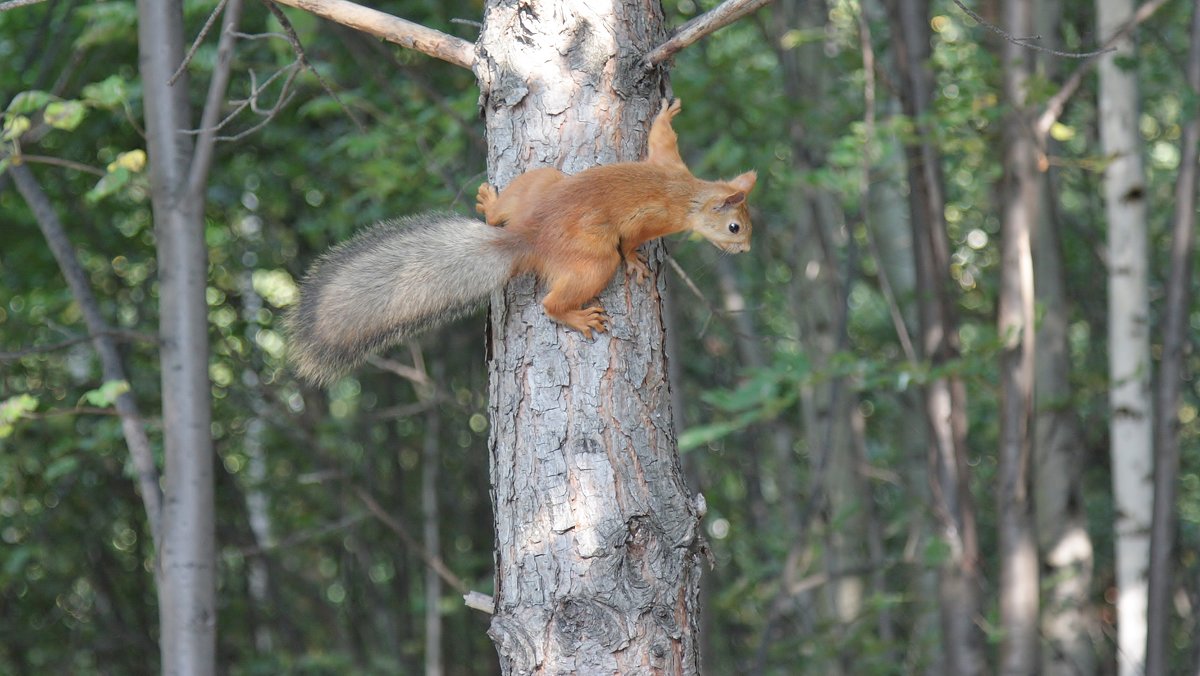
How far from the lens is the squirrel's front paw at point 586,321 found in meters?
2.16

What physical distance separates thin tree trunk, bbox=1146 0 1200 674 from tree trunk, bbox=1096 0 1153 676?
1.28ft

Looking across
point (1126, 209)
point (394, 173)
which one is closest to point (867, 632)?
point (1126, 209)

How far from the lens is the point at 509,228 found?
7.63 feet

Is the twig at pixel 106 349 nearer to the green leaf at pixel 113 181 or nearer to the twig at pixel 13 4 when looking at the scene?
the green leaf at pixel 113 181

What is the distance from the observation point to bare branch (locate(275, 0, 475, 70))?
2.44 metres

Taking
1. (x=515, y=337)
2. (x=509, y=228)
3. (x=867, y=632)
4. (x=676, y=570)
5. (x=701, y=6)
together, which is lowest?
(x=867, y=632)

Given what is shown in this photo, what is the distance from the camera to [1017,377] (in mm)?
4574

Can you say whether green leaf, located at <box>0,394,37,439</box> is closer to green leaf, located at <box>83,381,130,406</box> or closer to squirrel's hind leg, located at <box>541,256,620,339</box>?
green leaf, located at <box>83,381,130,406</box>

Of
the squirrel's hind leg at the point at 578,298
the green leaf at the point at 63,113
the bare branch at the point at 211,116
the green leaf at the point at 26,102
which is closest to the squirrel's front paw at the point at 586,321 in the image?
the squirrel's hind leg at the point at 578,298

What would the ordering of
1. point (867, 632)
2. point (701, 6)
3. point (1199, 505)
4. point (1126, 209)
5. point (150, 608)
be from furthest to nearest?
point (1199, 505), point (150, 608), point (867, 632), point (1126, 209), point (701, 6)

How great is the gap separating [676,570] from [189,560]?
1.88m

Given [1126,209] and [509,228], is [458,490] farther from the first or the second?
[509,228]

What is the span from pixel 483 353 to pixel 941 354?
2699 mm

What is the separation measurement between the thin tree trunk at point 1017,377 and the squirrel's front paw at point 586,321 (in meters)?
2.84
